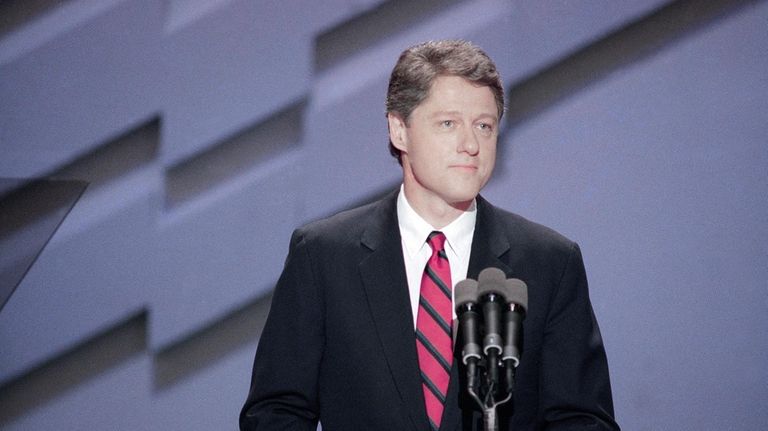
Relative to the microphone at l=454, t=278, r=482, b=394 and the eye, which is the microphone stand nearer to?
the microphone at l=454, t=278, r=482, b=394

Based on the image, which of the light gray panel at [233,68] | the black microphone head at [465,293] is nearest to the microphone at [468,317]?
the black microphone head at [465,293]

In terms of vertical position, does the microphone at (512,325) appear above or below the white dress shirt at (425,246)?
below

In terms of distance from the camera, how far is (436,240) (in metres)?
2.10

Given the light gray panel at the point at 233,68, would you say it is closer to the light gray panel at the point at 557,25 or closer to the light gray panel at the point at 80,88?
the light gray panel at the point at 80,88

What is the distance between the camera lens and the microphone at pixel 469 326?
149cm

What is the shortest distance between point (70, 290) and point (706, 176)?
6.66 ft

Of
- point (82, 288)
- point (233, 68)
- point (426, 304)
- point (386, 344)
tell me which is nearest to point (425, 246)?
point (426, 304)

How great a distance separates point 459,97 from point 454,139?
10cm

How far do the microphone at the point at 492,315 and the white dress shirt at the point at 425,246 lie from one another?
516 millimetres

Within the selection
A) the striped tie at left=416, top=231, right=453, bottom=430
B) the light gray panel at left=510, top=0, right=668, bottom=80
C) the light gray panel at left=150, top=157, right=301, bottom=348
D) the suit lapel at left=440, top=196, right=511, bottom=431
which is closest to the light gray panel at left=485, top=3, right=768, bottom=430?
the light gray panel at left=510, top=0, right=668, bottom=80

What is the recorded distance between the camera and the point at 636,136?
299cm

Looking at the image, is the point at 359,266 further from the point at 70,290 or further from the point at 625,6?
the point at 625,6

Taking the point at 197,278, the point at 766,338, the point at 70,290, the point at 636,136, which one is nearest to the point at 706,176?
the point at 636,136

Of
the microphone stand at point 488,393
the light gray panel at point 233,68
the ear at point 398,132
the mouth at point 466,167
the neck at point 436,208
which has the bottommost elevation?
the microphone stand at point 488,393
